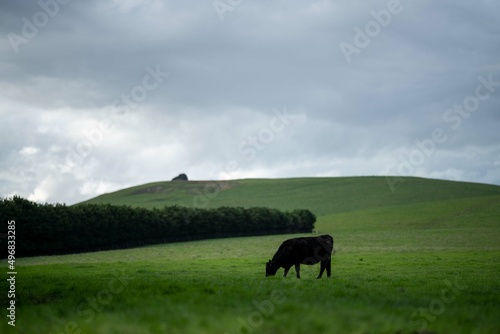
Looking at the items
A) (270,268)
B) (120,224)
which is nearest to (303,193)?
(120,224)

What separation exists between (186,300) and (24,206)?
209 ft

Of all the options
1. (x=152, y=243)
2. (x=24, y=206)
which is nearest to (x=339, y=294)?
(x=24, y=206)

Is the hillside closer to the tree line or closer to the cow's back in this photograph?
the tree line

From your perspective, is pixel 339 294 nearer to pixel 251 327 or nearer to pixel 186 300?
pixel 186 300

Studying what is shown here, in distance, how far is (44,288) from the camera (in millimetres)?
17953

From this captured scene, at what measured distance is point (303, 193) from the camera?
502 ft

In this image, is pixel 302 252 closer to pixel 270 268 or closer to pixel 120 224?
pixel 270 268

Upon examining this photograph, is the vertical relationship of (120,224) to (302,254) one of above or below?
above

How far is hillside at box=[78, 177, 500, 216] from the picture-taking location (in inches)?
5197

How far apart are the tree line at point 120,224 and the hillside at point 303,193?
1051 inches

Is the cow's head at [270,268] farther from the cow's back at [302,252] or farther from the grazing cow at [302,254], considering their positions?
the cow's back at [302,252]

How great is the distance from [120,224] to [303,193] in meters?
80.2

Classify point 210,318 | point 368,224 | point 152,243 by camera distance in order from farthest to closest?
point 368,224
point 152,243
point 210,318

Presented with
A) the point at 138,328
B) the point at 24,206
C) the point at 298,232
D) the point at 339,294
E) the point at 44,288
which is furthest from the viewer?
the point at 298,232
